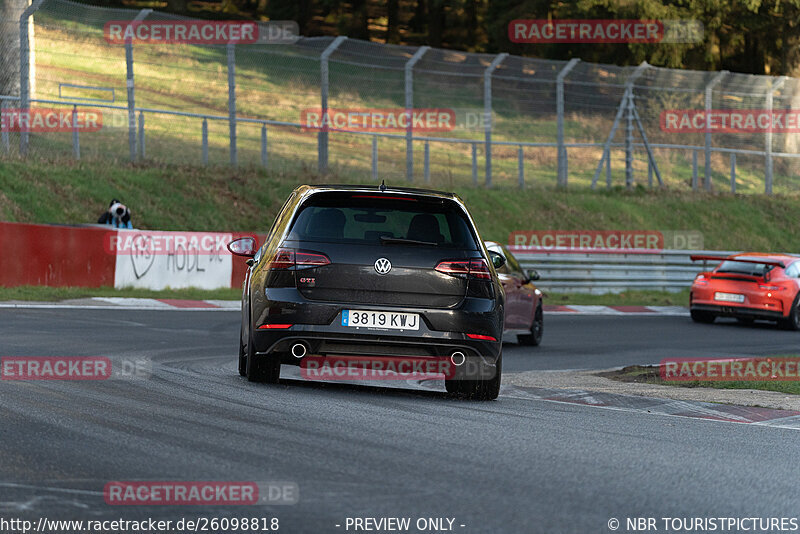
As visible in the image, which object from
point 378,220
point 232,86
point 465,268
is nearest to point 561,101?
point 232,86

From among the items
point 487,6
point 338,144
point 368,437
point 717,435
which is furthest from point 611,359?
point 487,6

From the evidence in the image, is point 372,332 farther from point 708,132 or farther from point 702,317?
point 708,132

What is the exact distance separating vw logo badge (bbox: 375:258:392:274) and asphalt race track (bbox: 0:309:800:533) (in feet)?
3.10

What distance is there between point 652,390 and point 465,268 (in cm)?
313

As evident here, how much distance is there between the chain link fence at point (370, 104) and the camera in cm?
2827

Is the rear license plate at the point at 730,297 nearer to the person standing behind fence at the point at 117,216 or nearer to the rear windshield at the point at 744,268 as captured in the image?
the rear windshield at the point at 744,268

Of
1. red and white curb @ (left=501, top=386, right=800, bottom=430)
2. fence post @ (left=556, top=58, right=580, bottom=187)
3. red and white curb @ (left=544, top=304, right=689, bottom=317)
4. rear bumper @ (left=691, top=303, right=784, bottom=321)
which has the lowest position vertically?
red and white curb @ (left=544, top=304, right=689, bottom=317)

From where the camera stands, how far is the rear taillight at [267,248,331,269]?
983cm

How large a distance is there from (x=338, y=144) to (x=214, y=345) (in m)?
17.8

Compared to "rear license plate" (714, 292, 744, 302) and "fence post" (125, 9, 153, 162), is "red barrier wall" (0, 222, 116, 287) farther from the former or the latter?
"rear license plate" (714, 292, 744, 302)

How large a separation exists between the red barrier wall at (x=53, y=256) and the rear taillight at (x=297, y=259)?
1208 centimetres

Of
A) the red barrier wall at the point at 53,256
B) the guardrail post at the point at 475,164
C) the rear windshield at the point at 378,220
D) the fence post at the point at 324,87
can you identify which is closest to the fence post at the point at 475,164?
the guardrail post at the point at 475,164

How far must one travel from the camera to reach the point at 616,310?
26.1 meters

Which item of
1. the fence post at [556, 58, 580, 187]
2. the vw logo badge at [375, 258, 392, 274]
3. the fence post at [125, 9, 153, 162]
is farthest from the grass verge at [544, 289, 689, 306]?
the vw logo badge at [375, 258, 392, 274]
